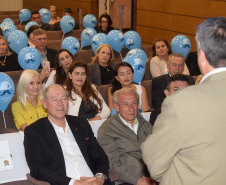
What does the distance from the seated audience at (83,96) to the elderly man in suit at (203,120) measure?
2736mm

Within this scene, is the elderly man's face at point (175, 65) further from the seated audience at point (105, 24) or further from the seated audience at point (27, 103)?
the seated audience at point (105, 24)

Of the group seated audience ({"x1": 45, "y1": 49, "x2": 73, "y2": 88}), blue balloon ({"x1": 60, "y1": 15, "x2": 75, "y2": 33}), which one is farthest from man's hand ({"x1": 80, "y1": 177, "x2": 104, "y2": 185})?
blue balloon ({"x1": 60, "y1": 15, "x2": 75, "y2": 33})

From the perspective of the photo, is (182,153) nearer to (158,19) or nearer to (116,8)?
(158,19)

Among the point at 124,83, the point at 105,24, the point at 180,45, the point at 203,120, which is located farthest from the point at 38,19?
the point at 203,120

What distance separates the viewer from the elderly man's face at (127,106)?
3041 mm

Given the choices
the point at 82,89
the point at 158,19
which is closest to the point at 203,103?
the point at 82,89

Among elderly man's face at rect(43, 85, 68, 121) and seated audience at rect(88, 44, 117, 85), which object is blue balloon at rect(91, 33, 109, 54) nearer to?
seated audience at rect(88, 44, 117, 85)

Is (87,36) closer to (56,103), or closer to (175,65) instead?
(175,65)

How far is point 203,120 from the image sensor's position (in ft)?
3.95

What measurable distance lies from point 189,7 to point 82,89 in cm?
496

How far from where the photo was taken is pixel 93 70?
5152mm

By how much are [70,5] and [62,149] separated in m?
11.0

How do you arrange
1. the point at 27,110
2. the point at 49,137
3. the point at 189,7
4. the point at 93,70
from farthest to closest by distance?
the point at 189,7, the point at 93,70, the point at 27,110, the point at 49,137

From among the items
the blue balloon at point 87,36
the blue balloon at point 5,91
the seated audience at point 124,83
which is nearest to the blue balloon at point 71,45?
the blue balloon at point 87,36
